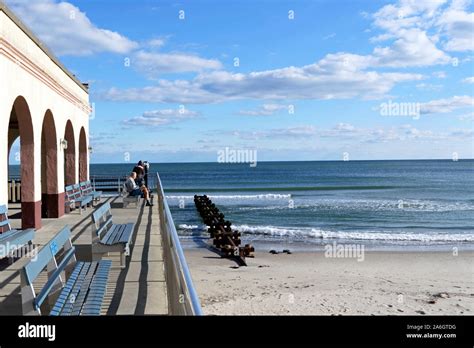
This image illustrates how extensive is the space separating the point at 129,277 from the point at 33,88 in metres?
5.87

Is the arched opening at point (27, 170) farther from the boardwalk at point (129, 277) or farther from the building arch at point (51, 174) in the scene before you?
the building arch at point (51, 174)

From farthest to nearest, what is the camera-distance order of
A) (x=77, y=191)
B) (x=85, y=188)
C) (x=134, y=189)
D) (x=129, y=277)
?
(x=85, y=188) < (x=134, y=189) < (x=77, y=191) < (x=129, y=277)

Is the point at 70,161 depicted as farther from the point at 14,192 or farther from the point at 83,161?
the point at 14,192

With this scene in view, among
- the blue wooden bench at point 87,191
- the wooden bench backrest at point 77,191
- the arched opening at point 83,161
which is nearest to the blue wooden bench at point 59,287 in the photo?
the wooden bench backrest at point 77,191

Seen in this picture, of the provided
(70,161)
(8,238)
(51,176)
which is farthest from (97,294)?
(70,161)

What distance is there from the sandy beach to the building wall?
17.2 ft

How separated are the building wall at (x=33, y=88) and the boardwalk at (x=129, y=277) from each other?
4.84ft

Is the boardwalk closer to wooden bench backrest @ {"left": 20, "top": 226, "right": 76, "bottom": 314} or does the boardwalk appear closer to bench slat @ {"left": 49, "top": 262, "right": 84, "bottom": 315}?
bench slat @ {"left": 49, "top": 262, "right": 84, "bottom": 315}

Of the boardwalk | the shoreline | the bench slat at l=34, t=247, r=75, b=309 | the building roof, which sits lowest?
the shoreline

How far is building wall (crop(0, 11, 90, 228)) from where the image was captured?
28.4ft

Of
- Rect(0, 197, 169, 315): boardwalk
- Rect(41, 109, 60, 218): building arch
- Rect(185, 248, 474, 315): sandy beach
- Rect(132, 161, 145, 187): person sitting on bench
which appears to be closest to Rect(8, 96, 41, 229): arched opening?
Rect(0, 197, 169, 315): boardwalk

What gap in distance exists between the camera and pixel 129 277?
6.81 metres
